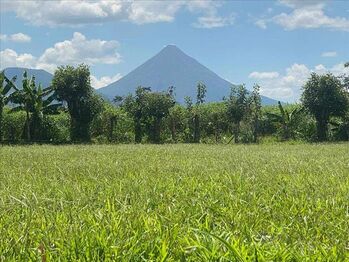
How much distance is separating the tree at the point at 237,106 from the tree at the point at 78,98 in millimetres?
10535

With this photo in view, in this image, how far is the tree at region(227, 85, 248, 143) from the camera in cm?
3812

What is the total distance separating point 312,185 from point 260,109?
3526 centimetres

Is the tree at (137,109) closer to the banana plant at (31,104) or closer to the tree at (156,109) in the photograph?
the tree at (156,109)

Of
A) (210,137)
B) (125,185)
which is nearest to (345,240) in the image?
(125,185)

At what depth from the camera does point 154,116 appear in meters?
38.6

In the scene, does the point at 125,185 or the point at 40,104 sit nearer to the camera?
the point at 125,185

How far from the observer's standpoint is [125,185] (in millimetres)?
5289

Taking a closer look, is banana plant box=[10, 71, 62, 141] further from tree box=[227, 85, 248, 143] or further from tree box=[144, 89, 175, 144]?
tree box=[227, 85, 248, 143]

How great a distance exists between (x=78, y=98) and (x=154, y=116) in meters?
6.25

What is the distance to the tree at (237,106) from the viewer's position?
38.1 m

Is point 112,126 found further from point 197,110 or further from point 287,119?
point 287,119

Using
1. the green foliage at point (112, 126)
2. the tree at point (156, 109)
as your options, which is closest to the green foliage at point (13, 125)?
the green foliage at point (112, 126)

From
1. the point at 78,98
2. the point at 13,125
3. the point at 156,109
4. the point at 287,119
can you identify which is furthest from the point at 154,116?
the point at 13,125

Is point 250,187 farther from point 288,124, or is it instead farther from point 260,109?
point 260,109
